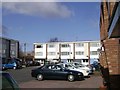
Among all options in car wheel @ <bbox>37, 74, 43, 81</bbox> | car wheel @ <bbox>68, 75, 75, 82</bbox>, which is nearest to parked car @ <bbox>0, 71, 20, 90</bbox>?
car wheel @ <bbox>68, 75, 75, 82</bbox>

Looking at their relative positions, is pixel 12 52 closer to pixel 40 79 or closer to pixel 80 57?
pixel 80 57

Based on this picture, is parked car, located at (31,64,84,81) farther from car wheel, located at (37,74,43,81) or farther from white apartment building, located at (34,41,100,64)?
white apartment building, located at (34,41,100,64)

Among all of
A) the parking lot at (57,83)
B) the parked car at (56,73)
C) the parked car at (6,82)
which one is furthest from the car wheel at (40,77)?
the parked car at (6,82)

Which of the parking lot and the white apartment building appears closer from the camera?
the parking lot

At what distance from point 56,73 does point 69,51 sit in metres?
83.5

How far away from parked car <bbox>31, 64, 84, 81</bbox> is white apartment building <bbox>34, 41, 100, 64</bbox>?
2883 inches

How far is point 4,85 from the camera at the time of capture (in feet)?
23.5

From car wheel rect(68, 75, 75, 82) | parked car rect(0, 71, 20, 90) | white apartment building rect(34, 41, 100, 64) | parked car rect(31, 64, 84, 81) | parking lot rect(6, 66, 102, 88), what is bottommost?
parking lot rect(6, 66, 102, 88)

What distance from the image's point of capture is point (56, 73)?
1158 inches

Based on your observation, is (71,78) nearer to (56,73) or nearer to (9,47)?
(56,73)

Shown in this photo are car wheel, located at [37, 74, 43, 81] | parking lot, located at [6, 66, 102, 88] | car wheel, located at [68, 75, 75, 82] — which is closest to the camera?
parking lot, located at [6, 66, 102, 88]

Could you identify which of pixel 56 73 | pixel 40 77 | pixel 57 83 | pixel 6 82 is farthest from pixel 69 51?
pixel 6 82

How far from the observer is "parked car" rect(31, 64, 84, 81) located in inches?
1150

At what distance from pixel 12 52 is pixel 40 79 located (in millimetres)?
71262
